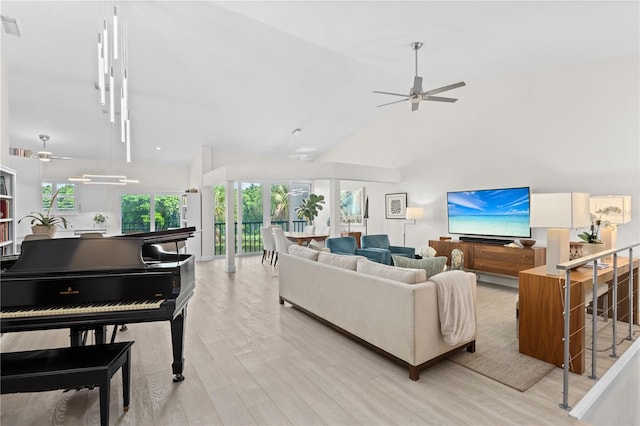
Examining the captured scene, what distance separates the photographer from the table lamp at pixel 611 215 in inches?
142

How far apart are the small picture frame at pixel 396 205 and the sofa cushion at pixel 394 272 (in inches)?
177

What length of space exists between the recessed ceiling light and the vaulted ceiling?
58 mm

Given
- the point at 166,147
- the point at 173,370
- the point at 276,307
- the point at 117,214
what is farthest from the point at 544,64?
the point at 117,214

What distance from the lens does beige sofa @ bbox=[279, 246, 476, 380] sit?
2.55 metres

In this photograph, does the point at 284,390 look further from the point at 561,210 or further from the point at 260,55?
the point at 260,55

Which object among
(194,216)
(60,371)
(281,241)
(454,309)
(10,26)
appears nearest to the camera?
(60,371)

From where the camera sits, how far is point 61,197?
781 cm

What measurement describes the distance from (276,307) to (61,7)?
4.29 m

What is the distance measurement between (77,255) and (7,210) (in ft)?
8.39

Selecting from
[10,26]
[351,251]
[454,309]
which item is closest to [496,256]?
[351,251]

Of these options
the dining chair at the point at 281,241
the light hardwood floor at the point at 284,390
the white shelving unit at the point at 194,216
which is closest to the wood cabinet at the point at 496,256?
the light hardwood floor at the point at 284,390

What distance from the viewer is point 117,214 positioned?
8344 millimetres

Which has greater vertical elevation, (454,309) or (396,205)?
(396,205)

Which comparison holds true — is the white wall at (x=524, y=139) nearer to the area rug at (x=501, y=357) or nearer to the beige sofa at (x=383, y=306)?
the area rug at (x=501, y=357)
